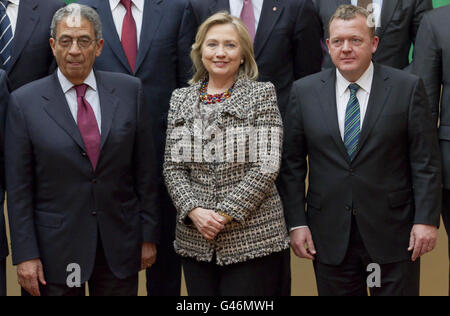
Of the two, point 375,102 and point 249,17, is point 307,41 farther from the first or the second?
point 375,102

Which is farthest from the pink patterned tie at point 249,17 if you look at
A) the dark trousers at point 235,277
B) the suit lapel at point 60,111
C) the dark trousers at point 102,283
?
the dark trousers at point 102,283

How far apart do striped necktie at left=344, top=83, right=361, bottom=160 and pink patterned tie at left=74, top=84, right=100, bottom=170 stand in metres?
1.10

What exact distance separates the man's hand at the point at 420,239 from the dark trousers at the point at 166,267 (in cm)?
134

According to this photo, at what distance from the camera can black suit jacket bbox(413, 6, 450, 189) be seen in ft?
12.1

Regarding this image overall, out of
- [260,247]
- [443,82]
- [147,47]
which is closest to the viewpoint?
[260,247]

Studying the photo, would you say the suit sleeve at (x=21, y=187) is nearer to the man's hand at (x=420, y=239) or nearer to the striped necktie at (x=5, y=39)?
the striped necktie at (x=5, y=39)

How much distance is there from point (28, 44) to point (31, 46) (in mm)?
18

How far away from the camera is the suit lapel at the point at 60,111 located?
3277 millimetres

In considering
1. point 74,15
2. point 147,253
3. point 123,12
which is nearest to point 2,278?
point 147,253

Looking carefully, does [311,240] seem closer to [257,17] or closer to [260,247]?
[260,247]

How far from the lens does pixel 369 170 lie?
3.37m

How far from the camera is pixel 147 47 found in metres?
3.99

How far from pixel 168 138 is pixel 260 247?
651mm
